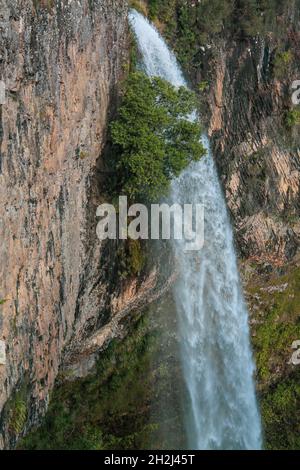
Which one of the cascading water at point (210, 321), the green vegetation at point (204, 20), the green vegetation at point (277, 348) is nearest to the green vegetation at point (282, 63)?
the green vegetation at point (204, 20)

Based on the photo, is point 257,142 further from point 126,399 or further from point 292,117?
point 126,399

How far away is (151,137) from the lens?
39.5 feet

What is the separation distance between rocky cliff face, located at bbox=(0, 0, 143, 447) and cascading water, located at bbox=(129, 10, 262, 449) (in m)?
1.77

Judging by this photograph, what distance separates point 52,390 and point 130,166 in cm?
517

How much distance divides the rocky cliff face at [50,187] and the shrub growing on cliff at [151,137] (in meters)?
0.48

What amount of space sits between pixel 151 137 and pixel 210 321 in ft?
18.1

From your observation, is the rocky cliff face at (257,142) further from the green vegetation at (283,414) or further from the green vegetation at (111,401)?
the green vegetation at (111,401)

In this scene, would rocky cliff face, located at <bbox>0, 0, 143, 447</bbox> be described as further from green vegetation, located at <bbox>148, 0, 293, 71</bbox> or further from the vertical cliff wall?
green vegetation, located at <bbox>148, 0, 293, 71</bbox>

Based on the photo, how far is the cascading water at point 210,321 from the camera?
1440 centimetres

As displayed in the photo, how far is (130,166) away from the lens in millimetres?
12148

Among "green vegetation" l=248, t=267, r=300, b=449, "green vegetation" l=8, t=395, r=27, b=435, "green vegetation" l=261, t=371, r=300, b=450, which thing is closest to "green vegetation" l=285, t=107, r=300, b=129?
"green vegetation" l=248, t=267, r=300, b=449

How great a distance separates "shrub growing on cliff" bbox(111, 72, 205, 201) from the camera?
472 inches
